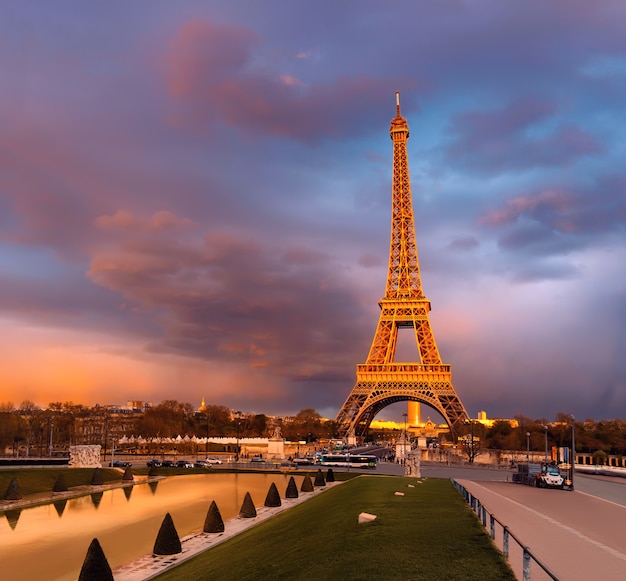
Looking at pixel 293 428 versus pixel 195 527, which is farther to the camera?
pixel 293 428

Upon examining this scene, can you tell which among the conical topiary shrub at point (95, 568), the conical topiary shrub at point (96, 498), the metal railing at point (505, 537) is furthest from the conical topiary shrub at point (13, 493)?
the metal railing at point (505, 537)

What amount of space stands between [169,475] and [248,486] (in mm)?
13363

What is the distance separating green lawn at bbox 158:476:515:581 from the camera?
50.1ft

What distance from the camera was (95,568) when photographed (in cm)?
1919

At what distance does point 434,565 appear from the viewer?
15406mm

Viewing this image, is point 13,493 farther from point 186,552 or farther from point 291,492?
point 186,552

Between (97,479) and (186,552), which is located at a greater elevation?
(186,552)

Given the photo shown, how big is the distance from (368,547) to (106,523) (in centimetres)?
2171

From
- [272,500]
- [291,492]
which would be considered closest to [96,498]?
[291,492]

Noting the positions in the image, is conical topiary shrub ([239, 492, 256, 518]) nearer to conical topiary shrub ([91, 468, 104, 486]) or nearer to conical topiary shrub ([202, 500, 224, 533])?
conical topiary shrub ([202, 500, 224, 533])

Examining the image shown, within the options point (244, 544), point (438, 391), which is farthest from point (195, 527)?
point (438, 391)

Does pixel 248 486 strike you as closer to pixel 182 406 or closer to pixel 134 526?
pixel 134 526

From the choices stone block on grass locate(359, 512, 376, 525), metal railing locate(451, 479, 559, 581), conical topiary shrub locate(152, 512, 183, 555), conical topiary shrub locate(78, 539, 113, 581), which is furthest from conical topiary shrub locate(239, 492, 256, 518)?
conical topiary shrub locate(78, 539, 113, 581)

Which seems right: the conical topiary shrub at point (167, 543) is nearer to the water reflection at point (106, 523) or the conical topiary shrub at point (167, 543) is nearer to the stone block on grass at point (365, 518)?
the water reflection at point (106, 523)
